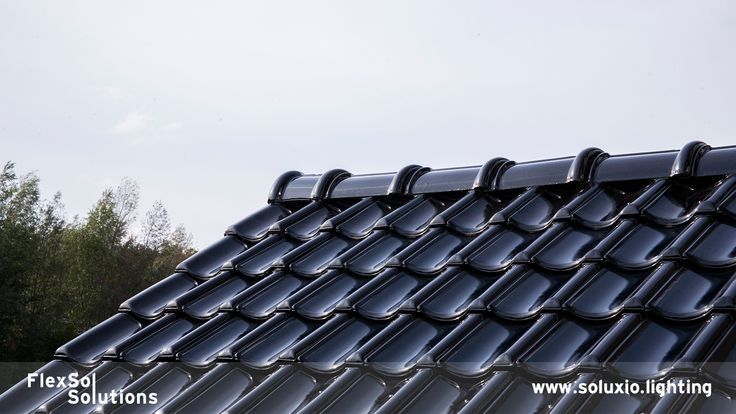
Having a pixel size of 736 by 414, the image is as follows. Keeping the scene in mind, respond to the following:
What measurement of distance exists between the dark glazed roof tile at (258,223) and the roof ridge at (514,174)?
0.34 feet

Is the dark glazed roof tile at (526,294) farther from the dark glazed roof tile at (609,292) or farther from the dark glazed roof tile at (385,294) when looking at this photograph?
the dark glazed roof tile at (385,294)

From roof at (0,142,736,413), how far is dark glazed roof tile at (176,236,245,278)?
0.04 ft

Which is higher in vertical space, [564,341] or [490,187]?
[490,187]

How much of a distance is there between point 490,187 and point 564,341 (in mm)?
1459

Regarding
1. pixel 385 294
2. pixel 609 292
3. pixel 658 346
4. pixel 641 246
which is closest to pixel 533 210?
pixel 641 246

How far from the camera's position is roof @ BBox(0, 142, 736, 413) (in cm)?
240

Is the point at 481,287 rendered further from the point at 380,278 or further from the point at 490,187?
the point at 490,187

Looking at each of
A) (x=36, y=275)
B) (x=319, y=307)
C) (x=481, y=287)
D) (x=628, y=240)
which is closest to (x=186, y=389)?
(x=319, y=307)

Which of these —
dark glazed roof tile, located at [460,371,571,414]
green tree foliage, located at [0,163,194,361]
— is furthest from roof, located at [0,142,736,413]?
green tree foliage, located at [0,163,194,361]

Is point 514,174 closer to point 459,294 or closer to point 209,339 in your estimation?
point 459,294

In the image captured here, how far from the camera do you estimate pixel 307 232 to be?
409 cm

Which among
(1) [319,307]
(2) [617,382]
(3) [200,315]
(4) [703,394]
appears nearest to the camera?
(4) [703,394]

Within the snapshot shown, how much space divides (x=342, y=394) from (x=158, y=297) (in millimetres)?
1521

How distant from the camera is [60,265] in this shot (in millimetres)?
34312
